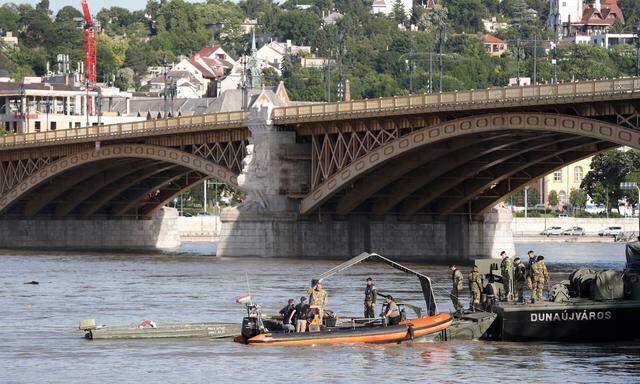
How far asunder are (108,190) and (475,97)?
56.7 m

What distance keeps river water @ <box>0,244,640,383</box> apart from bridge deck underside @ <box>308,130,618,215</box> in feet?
57.2

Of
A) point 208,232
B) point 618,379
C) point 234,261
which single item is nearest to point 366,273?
point 234,261

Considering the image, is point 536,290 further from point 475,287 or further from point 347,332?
point 347,332

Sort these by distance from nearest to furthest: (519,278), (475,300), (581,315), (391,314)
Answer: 1. (581,315)
2. (391,314)
3. (519,278)
4. (475,300)

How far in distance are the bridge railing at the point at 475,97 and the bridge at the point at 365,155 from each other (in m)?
0.09

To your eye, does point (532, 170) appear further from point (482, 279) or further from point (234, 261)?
point (482, 279)

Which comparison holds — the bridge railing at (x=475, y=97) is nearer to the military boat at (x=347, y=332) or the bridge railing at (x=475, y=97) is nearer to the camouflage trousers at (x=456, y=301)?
the camouflage trousers at (x=456, y=301)

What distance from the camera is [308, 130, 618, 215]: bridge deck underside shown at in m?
116

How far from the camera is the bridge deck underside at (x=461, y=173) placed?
11562 cm

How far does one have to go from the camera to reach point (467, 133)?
108750 mm

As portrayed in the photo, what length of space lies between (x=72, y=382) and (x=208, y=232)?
462 feet

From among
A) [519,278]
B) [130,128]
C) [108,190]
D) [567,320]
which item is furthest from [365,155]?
[567,320]

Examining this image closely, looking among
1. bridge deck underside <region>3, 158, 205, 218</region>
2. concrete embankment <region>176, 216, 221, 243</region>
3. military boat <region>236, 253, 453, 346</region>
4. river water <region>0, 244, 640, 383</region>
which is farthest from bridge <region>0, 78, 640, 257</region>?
concrete embankment <region>176, 216, 221, 243</region>

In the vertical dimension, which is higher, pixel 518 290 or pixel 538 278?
pixel 538 278
